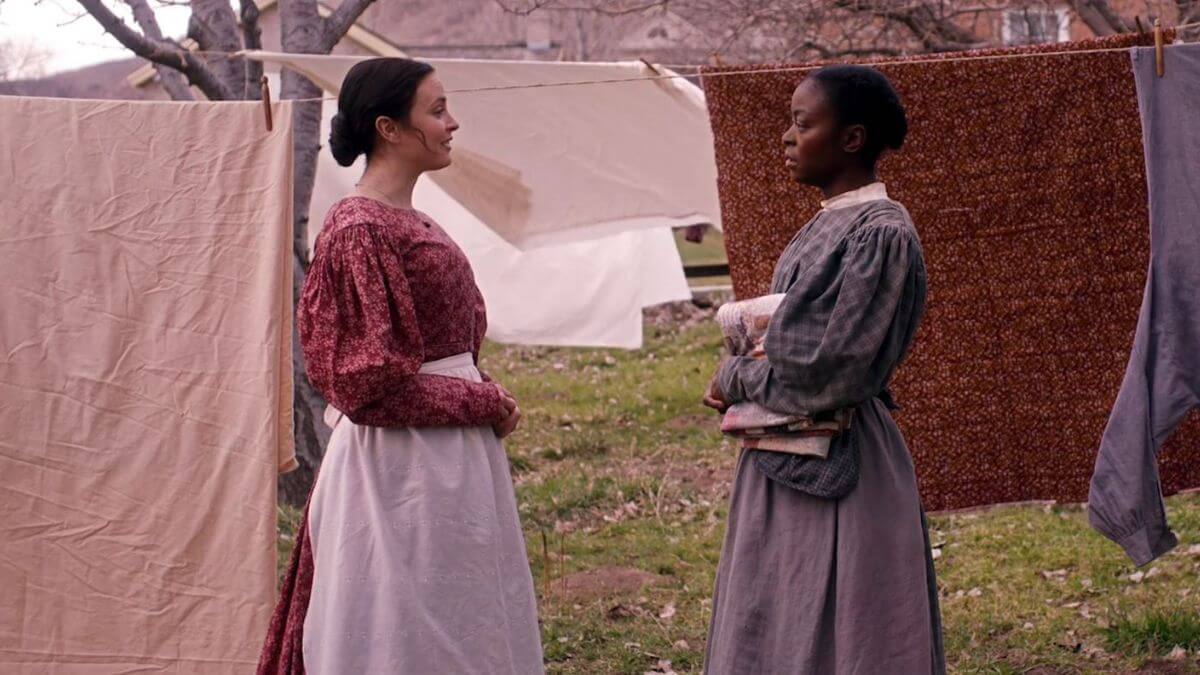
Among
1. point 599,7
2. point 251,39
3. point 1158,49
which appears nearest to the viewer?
point 1158,49

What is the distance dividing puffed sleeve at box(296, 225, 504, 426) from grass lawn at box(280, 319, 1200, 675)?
198 centimetres

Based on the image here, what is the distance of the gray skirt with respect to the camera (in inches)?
116

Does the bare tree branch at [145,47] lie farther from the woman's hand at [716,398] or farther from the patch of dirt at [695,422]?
the patch of dirt at [695,422]

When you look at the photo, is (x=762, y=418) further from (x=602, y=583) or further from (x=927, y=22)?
(x=927, y=22)

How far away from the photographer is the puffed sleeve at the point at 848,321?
290 centimetres

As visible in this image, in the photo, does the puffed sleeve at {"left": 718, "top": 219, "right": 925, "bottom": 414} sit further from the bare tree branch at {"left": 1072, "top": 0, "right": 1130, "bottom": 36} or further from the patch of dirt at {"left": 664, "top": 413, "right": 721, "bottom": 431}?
the patch of dirt at {"left": 664, "top": 413, "right": 721, "bottom": 431}

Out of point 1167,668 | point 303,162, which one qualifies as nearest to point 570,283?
point 303,162

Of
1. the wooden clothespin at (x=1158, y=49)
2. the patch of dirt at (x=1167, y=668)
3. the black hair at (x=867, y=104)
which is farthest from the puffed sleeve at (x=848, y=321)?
the patch of dirt at (x=1167, y=668)

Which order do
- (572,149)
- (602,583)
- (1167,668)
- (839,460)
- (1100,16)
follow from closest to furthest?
(839,460) → (1167,668) → (572,149) → (602,583) → (1100,16)

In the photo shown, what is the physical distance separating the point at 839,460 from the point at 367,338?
38.4 inches

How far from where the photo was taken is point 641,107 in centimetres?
537

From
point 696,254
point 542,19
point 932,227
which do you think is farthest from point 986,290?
point 542,19

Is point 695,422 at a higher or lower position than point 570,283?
lower

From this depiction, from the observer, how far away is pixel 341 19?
635cm
